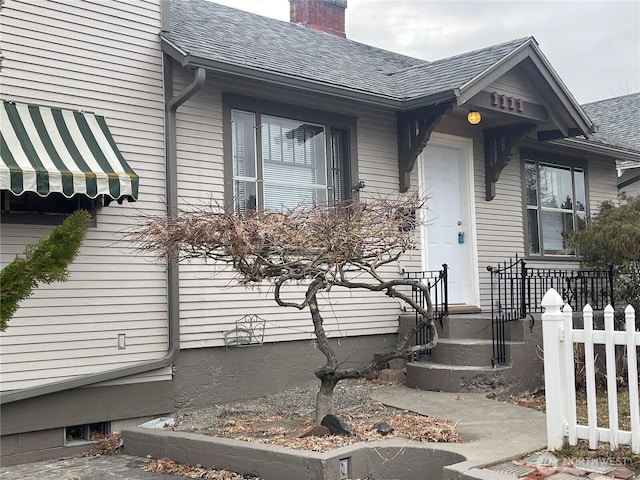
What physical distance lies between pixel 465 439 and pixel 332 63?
607 centimetres

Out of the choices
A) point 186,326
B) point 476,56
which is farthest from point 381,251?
point 476,56

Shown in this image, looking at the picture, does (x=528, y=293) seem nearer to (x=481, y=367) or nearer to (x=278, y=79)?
(x=481, y=367)

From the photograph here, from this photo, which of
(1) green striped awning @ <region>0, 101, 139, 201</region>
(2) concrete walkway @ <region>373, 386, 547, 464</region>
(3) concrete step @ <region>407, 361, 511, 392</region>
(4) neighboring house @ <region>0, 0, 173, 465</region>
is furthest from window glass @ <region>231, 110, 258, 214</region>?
(3) concrete step @ <region>407, 361, 511, 392</region>

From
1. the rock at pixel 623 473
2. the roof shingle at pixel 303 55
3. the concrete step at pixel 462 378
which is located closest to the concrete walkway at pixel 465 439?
the concrete step at pixel 462 378

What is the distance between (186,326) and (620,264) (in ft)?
21.6

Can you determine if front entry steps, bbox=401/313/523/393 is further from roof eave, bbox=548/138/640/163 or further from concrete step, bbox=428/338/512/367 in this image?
roof eave, bbox=548/138/640/163

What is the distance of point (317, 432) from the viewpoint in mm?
6254

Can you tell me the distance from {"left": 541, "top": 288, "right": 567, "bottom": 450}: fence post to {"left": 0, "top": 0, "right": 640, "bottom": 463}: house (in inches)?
133

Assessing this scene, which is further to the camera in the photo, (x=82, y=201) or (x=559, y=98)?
(x=559, y=98)

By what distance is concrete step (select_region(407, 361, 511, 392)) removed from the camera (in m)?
8.45

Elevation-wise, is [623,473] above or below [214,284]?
below

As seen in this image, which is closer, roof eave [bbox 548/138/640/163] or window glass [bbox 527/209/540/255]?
window glass [bbox 527/209/540/255]

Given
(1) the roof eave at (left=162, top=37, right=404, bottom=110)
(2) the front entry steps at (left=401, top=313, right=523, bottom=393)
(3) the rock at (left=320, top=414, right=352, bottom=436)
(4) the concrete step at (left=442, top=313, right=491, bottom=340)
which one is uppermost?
(1) the roof eave at (left=162, top=37, right=404, bottom=110)

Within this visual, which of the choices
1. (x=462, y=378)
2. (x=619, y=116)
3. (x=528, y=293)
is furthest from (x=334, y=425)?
(x=619, y=116)
